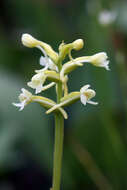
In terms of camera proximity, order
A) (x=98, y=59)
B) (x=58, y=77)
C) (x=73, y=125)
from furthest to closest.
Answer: (x=73, y=125), (x=98, y=59), (x=58, y=77)

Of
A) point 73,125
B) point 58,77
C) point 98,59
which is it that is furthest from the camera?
point 73,125

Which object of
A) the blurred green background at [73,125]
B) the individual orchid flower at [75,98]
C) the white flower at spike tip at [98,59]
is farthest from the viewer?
the blurred green background at [73,125]

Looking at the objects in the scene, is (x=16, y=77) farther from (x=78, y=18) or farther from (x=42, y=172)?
(x=78, y=18)

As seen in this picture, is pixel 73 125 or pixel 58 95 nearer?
pixel 58 95

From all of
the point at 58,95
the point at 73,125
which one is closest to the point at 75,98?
the point at 58,95

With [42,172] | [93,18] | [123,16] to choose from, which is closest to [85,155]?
[42,172]

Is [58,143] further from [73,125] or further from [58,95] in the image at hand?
[73,125]

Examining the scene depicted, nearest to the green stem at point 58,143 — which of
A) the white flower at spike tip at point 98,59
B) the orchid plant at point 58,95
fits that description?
the orchid plant at point 58,95

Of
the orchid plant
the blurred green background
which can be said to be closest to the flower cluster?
the orchid plant

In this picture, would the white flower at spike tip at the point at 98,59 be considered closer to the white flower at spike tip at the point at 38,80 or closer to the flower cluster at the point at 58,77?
the flower cluster at the point at 58,77
